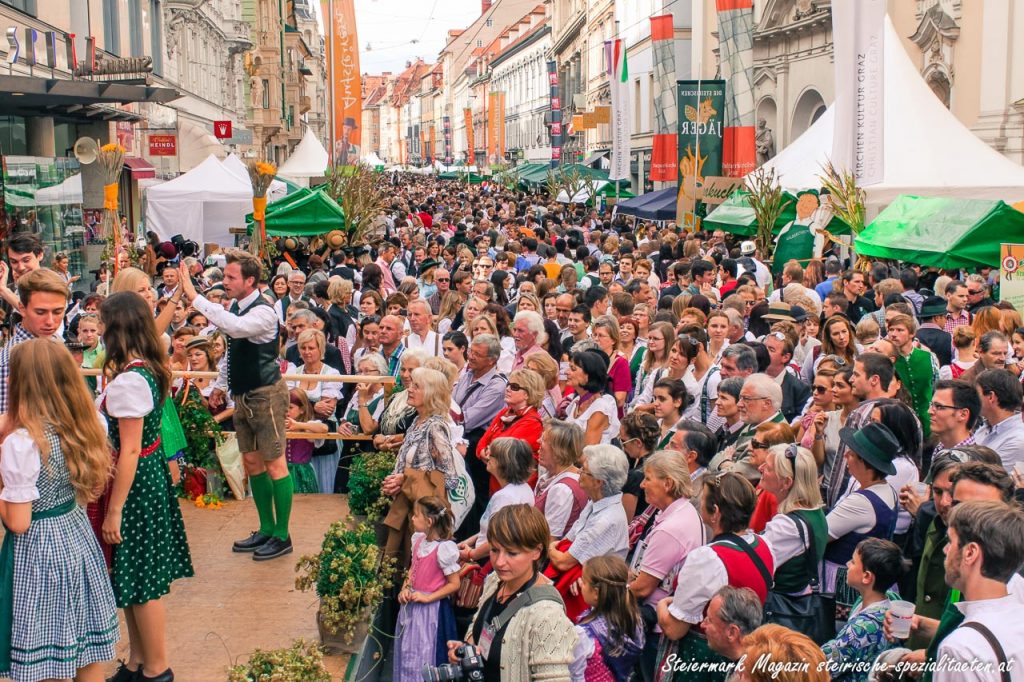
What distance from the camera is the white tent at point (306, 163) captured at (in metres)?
27.5

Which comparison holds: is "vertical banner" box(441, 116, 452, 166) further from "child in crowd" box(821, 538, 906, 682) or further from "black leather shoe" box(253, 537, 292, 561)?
"child in crowd" box(821, 538, 906, 682)

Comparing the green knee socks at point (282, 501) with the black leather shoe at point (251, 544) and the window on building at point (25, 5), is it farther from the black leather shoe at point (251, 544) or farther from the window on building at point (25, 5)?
the window on building at point (25, 5)

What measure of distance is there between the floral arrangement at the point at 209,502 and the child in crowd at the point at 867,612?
183 inches

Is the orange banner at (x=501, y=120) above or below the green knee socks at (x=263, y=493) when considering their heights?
above

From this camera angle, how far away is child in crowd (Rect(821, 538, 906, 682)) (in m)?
4.24

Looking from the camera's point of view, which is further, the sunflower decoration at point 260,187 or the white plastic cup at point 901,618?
the sunflower decoration at point 260,187

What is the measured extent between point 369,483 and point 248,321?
1.23m

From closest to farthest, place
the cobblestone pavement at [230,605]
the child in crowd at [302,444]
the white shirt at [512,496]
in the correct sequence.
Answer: the cobblestone pavement at [230,605] < the white shirt at [512,496] < the child in crowd at [302,444]

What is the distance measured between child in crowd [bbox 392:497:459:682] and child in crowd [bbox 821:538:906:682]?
1.94 metres

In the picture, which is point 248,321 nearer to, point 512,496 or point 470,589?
point 512,496

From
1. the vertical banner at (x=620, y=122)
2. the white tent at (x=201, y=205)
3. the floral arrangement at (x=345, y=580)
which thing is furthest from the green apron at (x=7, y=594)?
the vertical banner at (x=620, y=122)

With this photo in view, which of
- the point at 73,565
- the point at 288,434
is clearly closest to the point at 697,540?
the point at 73,565

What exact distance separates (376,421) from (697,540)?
324 cm

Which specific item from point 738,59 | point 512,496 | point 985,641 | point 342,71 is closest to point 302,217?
point 342,71
